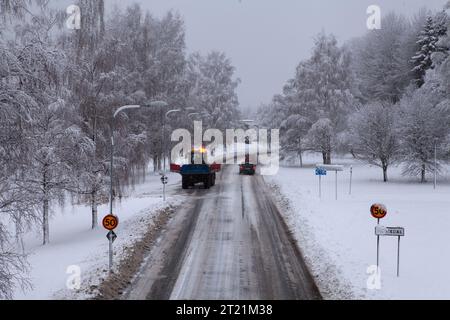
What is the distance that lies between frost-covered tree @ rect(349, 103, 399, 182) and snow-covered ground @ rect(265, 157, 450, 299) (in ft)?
13.2

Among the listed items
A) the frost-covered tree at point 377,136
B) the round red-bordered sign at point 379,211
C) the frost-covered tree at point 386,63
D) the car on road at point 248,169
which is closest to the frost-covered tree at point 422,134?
the frost-covered tree at point 377,136

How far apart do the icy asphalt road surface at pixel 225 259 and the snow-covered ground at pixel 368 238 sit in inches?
31.6

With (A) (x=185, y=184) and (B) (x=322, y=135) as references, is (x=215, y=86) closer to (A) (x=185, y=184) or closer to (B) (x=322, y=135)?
(B) (x=322, y=135)

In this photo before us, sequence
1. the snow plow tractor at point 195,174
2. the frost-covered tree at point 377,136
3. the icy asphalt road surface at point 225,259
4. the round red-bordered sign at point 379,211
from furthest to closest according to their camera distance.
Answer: the frost-covered tree at point 377,136, the snow plow tractor at point 195,174, the round red-bordered sign at point 379,211, the icy asphalt road surface at point 225,259

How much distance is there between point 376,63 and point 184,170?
42799 mm


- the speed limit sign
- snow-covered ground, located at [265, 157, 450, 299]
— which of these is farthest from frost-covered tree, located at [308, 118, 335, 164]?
the speed limit sign

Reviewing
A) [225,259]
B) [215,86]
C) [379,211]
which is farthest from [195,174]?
[215,86]

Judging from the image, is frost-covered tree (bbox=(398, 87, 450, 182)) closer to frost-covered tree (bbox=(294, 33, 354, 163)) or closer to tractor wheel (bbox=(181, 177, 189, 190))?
frost-covered tree (bbox=(294, 33, 354, 163))

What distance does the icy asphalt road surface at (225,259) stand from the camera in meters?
12.2

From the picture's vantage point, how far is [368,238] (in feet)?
54.1

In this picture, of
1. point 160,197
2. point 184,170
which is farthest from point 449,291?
point 184,170

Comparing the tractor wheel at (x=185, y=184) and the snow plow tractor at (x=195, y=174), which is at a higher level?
the snow plow tractor at (x=195, y=174)

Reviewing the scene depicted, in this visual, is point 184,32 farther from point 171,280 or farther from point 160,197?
point 171,280

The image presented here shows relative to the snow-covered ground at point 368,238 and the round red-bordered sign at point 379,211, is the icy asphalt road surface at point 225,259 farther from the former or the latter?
the round red-bordered sign at point 379,211
